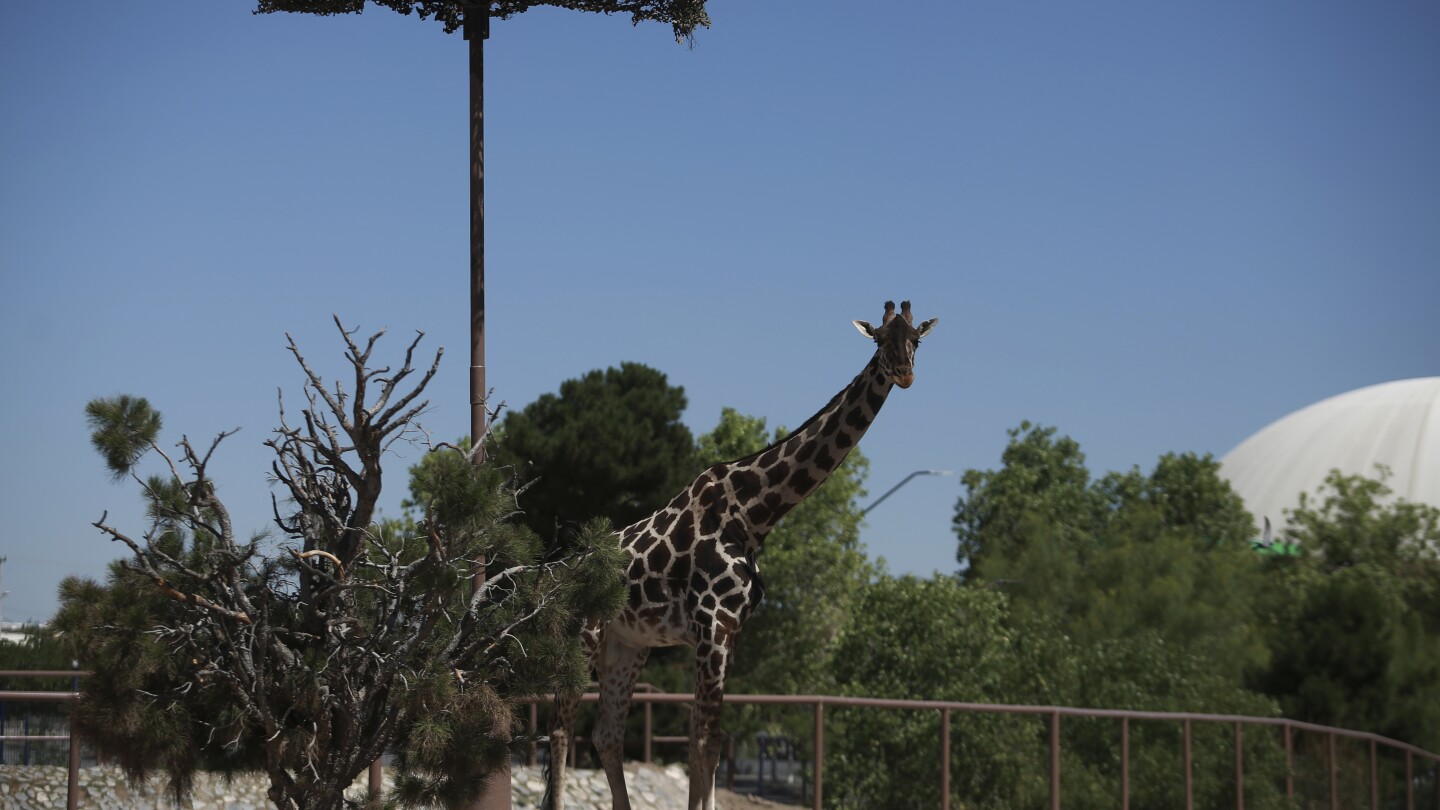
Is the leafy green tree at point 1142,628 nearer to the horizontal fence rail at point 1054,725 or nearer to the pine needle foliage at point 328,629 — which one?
the horizontal fence rail at point 1054,725

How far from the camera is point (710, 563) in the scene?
11.6 metres

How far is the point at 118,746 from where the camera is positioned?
9.15m

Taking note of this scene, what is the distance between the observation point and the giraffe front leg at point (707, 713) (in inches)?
449

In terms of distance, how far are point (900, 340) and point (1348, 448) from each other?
84882mm

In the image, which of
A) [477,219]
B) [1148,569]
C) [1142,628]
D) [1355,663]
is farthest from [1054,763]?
[1148,569]

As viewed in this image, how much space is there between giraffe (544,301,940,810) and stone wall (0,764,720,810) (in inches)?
82.5

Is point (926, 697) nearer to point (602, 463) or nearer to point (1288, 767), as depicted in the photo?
point (602, 463)

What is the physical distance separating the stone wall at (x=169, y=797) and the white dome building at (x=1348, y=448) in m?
68.4

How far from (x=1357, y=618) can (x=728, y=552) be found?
26.9 metres

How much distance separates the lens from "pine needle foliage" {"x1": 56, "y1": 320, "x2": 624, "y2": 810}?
897 cm

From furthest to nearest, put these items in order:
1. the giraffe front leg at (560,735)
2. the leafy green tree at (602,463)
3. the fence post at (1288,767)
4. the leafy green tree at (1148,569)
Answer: the leafy green tree at (1148,569), the leafy green tree at (602,463), the fence post at (1288,767), the giraffe front leg at (560,735)

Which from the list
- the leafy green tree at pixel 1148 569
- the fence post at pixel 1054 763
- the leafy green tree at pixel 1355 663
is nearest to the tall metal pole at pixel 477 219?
the fence post at pixel 1054 763

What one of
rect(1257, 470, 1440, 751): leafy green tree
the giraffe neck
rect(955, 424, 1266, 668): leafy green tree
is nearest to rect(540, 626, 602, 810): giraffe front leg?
the giraffe neck

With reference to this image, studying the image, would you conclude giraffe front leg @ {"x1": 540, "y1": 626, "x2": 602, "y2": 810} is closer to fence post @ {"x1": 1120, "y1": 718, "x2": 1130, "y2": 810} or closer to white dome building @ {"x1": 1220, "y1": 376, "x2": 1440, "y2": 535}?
fence post @ {"x1": 1120, "y1": 718, "x2": 1130, "y2": 810}
